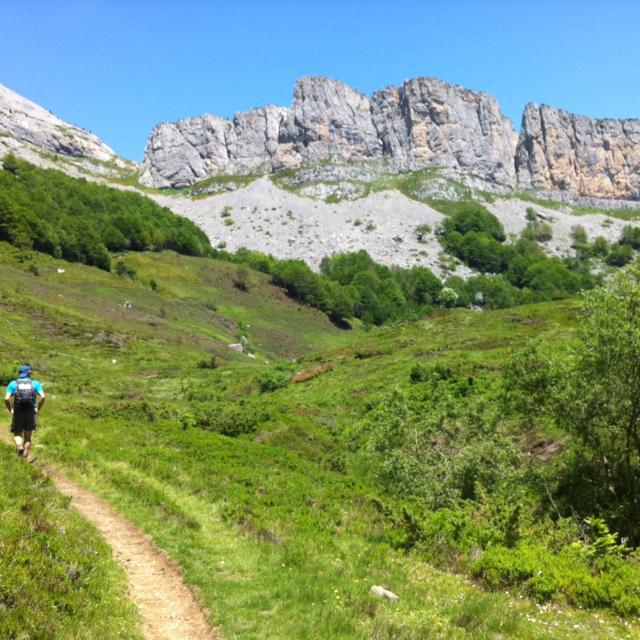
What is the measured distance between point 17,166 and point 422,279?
145 meters

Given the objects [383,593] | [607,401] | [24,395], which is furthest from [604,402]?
[24,395]

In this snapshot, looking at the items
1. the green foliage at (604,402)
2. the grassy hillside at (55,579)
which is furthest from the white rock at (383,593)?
the green foliage at (604,402)

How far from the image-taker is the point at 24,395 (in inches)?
631

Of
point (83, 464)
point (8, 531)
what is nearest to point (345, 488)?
point (83, 464)

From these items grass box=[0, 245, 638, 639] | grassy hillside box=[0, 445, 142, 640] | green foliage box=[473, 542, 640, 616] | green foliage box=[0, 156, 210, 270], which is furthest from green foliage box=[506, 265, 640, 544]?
green foliage box=[0, 156, 210, 270]

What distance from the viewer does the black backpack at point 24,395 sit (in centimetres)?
1578

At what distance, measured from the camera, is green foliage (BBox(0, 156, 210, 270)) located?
10981 centimetres

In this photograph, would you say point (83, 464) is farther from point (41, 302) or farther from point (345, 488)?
point (41, 302)

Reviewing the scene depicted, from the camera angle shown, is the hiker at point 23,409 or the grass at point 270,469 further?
the hiker at point 23,409

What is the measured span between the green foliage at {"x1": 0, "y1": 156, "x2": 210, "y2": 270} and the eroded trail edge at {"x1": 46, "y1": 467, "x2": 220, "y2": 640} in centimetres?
10992

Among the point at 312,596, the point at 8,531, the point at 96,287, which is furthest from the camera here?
the point at 96,287

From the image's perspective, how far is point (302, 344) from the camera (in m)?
105

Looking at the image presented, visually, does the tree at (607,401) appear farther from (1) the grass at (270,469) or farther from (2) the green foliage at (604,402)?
(1) the grass at (270,469)

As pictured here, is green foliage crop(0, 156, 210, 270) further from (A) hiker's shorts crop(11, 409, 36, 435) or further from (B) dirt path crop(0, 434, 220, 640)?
(B) dirt path crop(0, 434, 220, 640)
